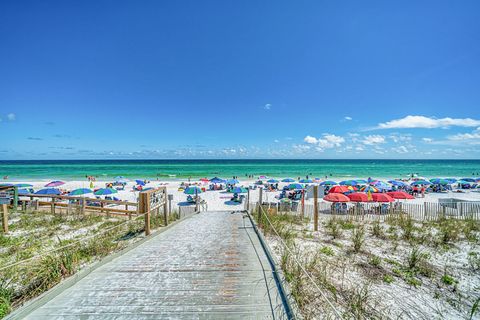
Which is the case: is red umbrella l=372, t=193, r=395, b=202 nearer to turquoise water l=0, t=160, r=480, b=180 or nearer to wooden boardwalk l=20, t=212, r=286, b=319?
wooden boardwalk l=20, t=212, r=286, b=319

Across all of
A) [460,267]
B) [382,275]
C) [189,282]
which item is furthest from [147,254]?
[460,267]

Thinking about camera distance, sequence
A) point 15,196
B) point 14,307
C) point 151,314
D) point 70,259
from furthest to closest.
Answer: point 15,196 < point 70,259 < point 14,307 < point 151,314

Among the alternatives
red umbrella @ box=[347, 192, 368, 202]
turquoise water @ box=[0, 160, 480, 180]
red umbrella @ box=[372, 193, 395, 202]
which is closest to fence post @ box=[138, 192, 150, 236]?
red umbrella @ box=[347, 192, 368, 202]

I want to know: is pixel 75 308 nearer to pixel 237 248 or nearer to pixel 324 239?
pixel 237 248

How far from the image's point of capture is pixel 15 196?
11273 millimetres

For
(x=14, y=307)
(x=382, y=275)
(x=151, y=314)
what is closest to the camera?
(x=151, y=314)

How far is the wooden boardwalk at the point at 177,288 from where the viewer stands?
127 inches

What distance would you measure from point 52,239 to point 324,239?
10844 mm

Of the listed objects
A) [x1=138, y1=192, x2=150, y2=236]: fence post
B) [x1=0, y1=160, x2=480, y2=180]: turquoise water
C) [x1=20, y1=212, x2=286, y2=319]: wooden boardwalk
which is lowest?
[x1=0, y1=160, x2=480, y2=180]: turquoise water

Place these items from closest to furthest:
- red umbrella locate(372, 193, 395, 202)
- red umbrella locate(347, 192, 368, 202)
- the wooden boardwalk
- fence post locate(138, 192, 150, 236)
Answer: the wooden boardwalk → fence post locate(138, 192, 150, 236) → red umbrella locate(372, 193, 395, 202) → red umbrella locate(347, 192, 368, 202)

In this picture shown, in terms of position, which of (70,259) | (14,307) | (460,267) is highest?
(70,259)

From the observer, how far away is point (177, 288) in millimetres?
3805

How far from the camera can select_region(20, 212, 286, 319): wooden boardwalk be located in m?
3.23

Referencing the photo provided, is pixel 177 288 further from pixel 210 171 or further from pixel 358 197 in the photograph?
pixel 210 171
